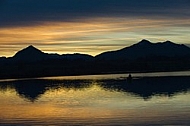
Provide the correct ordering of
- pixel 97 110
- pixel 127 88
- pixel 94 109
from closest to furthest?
pixel 97 110, pixel 94 109, pixel 127 88

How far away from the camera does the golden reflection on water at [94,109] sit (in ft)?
69.7

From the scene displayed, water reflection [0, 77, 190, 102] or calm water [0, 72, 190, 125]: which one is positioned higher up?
water reflection [0, 77, 190, 102]

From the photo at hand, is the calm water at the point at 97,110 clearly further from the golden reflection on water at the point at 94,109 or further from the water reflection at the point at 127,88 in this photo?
the water reflection at the point at 127,88

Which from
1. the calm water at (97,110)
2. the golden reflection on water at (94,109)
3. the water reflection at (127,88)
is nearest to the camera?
the calm water at (97,110)

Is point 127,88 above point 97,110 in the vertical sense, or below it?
above

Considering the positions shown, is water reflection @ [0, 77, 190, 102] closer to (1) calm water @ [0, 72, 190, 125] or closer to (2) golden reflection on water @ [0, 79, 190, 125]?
(1) calm water @ [0, 72, 190, 125]

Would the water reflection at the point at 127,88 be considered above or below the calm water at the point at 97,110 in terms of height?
above

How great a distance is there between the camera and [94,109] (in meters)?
24.7

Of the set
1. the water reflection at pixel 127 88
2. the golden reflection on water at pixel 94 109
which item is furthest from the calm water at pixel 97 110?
the water reflection at pixel 127 88

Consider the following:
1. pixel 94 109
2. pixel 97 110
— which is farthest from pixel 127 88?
pixel 97 110

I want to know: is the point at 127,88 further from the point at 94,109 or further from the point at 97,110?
the point at 97,110

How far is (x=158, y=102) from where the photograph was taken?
2730 centimetres

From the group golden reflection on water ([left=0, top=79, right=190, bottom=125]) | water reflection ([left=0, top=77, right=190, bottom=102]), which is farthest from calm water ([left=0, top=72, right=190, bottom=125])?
water reflection ([left=0, top=77, right=190, bottom=102])

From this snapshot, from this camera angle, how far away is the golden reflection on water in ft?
69.7
